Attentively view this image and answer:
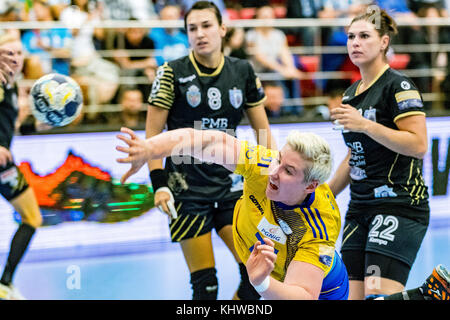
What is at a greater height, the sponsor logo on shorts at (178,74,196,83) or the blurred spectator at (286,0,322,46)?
the blurred spectator at (286,0,322,46)

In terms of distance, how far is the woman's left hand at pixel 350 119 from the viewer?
10.2ft

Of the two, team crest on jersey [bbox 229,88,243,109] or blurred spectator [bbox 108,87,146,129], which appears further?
blurred spectator [bbox 108,87,146,129]

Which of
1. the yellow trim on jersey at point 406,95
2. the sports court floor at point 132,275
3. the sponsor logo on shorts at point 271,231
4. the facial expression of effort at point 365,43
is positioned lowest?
the sports court floor at point 132,275

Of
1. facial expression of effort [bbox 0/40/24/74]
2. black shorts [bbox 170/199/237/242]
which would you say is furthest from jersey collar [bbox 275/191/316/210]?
facial expression of effort [bbox 0/40/24/74]

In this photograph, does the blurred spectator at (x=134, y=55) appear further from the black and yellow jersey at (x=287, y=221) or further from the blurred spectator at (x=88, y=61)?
the black and yellow jersey at (x=287, y=221)

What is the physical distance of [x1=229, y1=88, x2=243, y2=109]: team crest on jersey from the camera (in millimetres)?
3779

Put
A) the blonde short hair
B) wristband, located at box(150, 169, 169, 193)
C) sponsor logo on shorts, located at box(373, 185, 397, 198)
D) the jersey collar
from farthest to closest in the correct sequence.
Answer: wristband, located at box(150, 169, 169, 193)
sponsor logo on shorts, located at box(373, 185, 397, 198)
the jersey collar
the blonde short hair

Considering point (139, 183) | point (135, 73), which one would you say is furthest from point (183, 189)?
point (135, 73)

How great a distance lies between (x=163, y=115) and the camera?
3658mm

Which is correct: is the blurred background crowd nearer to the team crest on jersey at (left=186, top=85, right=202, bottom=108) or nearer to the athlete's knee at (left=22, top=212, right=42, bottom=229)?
the athlete's knee at (left=22, top=212, right=42, bottom=229)

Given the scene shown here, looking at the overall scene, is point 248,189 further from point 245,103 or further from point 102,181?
point 102,181

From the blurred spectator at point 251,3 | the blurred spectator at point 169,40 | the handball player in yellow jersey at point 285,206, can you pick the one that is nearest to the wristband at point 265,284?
the handball player in yellow jersey at point 285,206

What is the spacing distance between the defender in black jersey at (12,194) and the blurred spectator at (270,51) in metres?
3.39

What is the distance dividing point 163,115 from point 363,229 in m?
1.27
